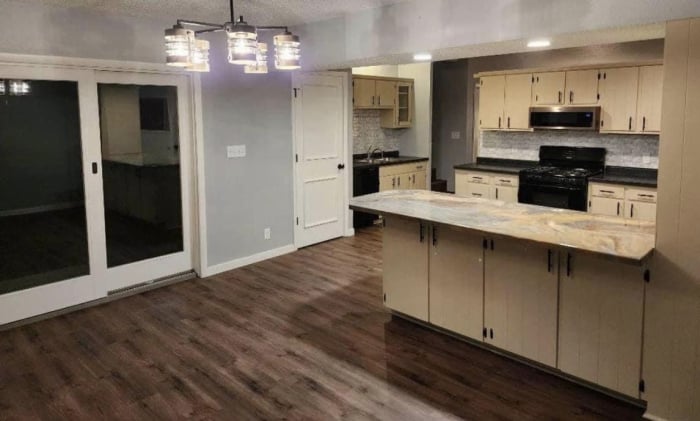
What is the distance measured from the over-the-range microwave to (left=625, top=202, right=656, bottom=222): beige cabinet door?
1.04 metres

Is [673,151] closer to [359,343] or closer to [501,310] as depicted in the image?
[501,310]

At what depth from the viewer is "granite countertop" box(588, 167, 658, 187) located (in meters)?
5.27

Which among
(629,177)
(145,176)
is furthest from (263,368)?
(629,177)

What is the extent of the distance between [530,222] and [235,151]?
3132mm

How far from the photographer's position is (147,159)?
15.7 feet

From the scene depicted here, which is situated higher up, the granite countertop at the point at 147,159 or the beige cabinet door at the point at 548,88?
the beige cabinet door at the point at 548,88

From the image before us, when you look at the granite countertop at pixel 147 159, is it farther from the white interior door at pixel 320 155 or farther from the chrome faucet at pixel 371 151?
the chrome faucet at pixel 371 151

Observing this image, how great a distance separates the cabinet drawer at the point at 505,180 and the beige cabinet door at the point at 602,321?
351 cm

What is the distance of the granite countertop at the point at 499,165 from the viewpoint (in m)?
6.43

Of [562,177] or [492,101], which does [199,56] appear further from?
[492,101]

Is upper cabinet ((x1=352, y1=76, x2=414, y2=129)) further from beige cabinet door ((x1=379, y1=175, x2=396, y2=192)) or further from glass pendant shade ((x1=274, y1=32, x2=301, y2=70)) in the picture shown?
glass pendant shade ((x1=274, y1=32, x2=301, y2=70))

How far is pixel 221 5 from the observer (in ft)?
13.0

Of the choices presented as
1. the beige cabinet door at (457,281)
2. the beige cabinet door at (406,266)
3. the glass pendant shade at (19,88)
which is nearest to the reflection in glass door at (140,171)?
the glass pendant shade at (19,88)

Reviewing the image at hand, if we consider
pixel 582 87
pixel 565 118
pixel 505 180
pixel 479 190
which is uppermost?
pixel 582 87
